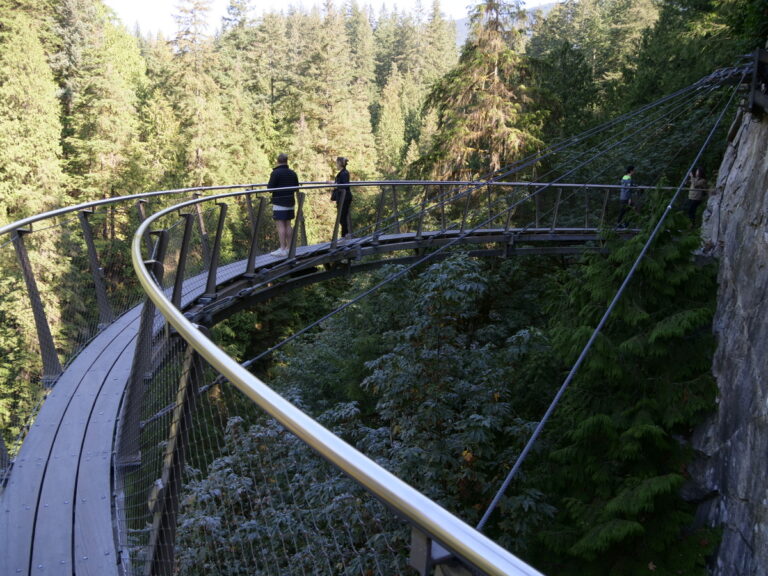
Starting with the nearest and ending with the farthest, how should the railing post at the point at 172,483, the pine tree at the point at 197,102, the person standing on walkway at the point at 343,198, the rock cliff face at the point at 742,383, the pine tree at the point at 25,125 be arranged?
the railing post at the point at 172,483
the rock cliff face at the point at 742,383
the person standing on walkway at the point at 343,198
the pine tree at the point at 25,125
the pine tree at the point at 197,102

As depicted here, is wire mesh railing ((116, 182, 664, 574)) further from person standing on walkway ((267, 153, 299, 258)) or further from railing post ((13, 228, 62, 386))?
person standing on walkway ((267, 153, 299, 258))

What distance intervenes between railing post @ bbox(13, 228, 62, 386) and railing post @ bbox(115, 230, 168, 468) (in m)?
0.72

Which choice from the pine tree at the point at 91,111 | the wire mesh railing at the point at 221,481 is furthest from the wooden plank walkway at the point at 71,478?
the pine tree at the point at 91,111

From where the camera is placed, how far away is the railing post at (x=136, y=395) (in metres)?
2.76

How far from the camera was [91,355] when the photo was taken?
4.15 metres

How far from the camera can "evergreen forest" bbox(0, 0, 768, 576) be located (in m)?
7.35

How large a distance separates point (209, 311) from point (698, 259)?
23.9ft

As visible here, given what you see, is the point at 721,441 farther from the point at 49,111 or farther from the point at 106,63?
the point at 106,63

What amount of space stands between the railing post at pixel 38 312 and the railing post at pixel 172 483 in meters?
1.89

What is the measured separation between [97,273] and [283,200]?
12.6 ft

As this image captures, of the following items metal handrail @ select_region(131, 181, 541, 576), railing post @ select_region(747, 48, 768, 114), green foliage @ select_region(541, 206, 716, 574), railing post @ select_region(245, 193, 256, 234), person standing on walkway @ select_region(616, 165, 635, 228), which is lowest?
green foliage @ select_region(541, 206, 716, 574)

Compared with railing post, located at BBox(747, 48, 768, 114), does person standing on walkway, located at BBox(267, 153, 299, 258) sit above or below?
below

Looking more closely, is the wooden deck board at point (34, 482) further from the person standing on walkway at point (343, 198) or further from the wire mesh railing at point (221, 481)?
the person standing on walkway at point (343, 198)

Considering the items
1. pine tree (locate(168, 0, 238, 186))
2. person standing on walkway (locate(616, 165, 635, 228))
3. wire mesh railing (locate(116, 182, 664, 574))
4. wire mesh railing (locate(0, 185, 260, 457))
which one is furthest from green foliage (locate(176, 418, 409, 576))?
pine tree (locate(168, 0, 238, 186))
